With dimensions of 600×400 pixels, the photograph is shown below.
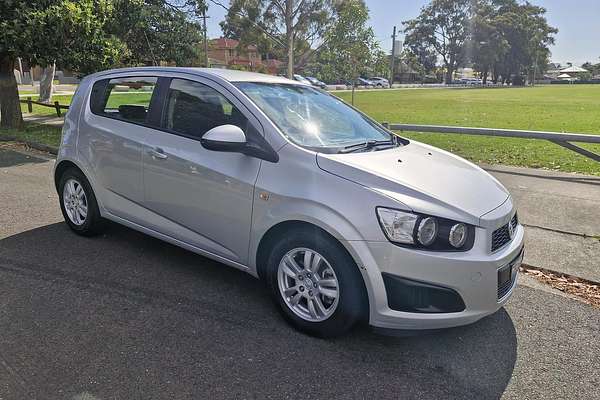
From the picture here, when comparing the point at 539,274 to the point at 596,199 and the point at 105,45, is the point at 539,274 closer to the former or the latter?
the point at 596,199

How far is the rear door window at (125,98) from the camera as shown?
4082mm

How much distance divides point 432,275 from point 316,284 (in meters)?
0.74

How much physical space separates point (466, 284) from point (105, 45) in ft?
37.8

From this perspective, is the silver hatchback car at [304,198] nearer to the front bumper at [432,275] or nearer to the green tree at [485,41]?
the front bumper at [432,275]

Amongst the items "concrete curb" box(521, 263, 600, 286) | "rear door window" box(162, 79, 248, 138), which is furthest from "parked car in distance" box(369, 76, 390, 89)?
"rear door window" box(162, 79, 248, 138)

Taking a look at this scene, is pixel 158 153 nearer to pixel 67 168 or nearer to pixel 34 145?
pixel 67 168

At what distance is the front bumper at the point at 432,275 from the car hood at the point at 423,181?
243 mm

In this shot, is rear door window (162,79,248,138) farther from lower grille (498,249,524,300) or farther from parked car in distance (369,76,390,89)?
parked car in distance (369,76,390,89)

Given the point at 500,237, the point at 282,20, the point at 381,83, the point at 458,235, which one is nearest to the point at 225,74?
the point at 458,235

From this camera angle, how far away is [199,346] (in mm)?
2971

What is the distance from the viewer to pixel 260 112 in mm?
3389

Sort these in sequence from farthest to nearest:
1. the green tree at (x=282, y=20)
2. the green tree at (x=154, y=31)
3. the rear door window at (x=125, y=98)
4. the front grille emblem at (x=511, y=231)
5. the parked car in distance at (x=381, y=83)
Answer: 1. the parked car in distance at (x=381, y=83)
2. the green tree at (x=282, y=20)
3. the green tree at (x=154, y=31)
4. the rear door window at (x=125, y=98)
5. the front grille emblem at (x=511, y=231)

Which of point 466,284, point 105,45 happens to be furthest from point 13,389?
point 105,45

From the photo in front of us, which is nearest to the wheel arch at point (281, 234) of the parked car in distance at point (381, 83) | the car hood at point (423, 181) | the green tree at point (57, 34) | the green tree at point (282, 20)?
the car hood at point (423, 181)
